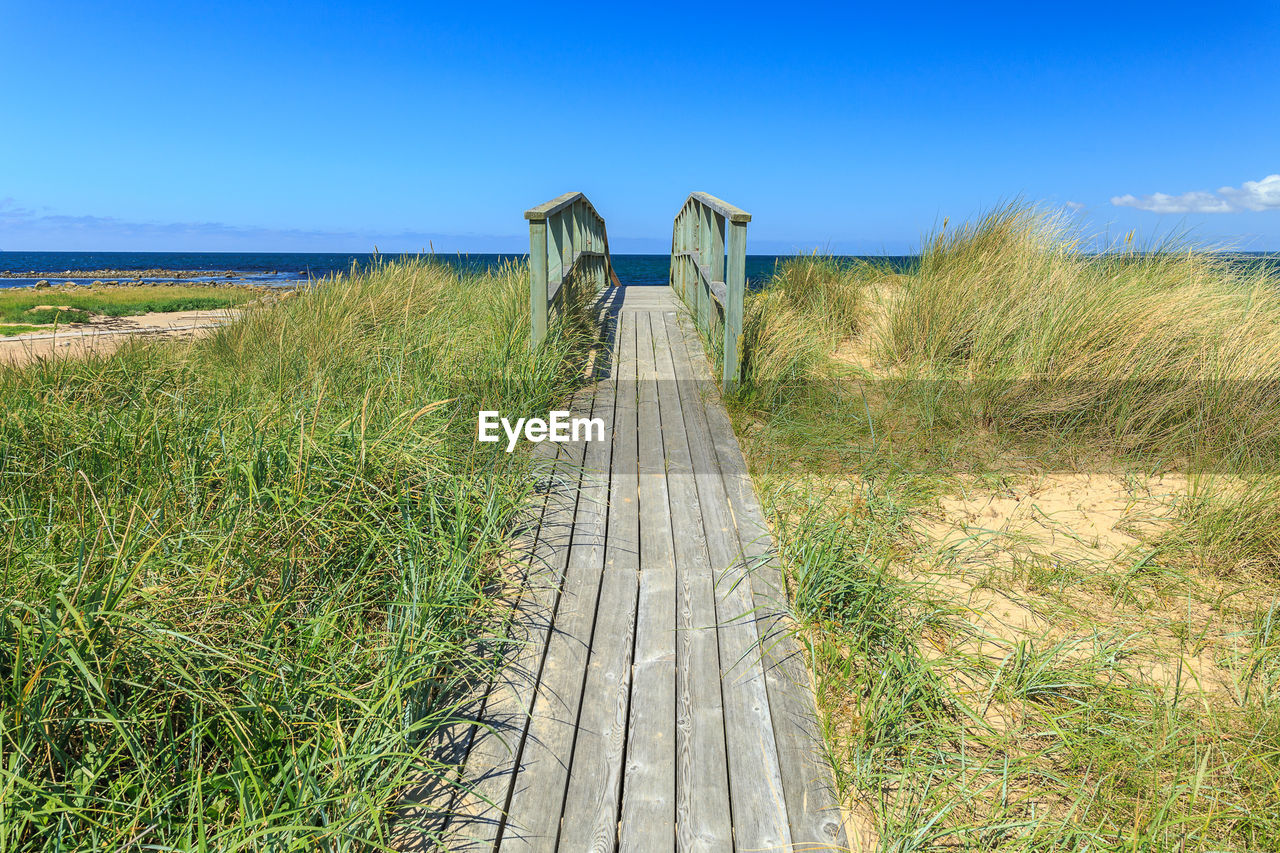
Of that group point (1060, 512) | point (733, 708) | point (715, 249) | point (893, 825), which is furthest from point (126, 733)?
point (715, 249)

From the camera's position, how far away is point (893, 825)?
61.8 inches

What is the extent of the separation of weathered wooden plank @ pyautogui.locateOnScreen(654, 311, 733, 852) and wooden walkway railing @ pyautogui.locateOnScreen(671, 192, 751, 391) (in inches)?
52.6

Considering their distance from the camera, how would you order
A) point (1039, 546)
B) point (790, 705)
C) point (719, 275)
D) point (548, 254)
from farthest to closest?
point (719, 275), point (548, 254), point (1039, 546), point (790, 705)

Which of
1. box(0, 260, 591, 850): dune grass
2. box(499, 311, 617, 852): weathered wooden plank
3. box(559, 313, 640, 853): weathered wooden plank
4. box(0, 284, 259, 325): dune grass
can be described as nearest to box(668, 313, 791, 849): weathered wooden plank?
box(559, 313, 640, 853): weathered wooden plank

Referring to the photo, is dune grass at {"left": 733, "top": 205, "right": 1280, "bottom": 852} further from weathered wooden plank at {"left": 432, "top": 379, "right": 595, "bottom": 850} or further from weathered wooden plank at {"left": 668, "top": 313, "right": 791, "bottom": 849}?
weathered wooden plank at {"left": 432, "top": 379, "right": 595, "bottom": 850}

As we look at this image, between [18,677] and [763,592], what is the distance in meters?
2.07

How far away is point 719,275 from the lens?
540cm

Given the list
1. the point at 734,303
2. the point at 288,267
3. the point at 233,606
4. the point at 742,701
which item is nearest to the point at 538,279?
the point at 734,303

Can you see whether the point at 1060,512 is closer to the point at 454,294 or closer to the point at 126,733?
the point at 126,733

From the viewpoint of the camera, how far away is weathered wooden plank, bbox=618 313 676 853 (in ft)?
5.32

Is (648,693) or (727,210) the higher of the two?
(727,210)

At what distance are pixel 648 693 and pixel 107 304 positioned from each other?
18.1 m

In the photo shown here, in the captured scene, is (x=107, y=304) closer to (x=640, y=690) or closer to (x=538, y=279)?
(x=538, y=279)

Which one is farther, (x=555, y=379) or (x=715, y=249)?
(x=715, y=249)
